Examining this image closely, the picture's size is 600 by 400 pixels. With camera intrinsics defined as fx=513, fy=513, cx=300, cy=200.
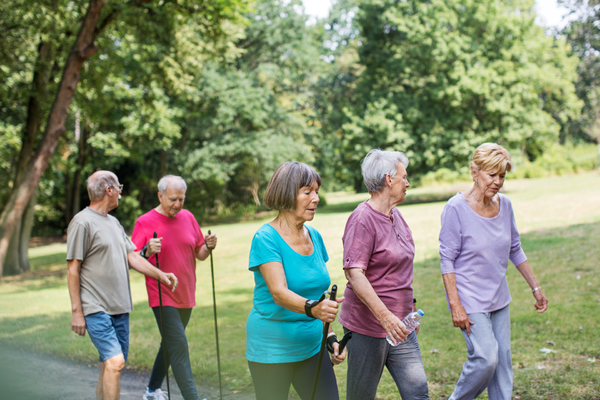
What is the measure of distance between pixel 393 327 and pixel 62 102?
38.9 feet

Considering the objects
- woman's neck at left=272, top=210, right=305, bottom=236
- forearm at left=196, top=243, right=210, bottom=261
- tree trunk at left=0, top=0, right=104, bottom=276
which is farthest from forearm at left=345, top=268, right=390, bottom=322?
tree trunk at left=0, top=0, right=104, bottom=276

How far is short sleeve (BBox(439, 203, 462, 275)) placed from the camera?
3449 millimetres

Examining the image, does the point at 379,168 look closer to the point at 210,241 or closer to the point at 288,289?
the point at 288,289

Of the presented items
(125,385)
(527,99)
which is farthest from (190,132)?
Result: (125,385)

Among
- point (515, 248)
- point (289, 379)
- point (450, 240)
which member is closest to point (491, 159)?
point (450, 240)

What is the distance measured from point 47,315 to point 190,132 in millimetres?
19629

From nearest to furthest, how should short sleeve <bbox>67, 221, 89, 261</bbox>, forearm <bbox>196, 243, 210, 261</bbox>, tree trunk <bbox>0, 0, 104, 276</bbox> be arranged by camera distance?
short sleeve <bbox>67, 221, 89, 261</bbox> → forearm <bbox>196, 243, 210, 261</bbox> → tree trunk <bbox>0, 0, 104, 276</bbox>

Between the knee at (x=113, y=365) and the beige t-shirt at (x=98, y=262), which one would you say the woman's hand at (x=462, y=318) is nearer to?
the knee at (x=113, y=365)

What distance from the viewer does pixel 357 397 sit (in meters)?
3.14

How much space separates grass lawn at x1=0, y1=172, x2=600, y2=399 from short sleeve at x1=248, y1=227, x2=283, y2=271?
9.26 ft

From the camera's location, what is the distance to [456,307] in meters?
3.40

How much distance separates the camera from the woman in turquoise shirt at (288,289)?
112 inches

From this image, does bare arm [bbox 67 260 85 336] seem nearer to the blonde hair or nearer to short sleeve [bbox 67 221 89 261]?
short sleeve [bbox 67 221 89 261]

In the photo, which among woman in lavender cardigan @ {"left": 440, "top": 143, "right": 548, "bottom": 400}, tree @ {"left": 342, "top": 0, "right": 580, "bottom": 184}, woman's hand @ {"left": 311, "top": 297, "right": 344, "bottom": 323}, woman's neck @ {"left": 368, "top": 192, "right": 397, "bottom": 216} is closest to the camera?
woman's hand @ {"left": 311, "top": 297, "right": 344, "bottom": 323}
